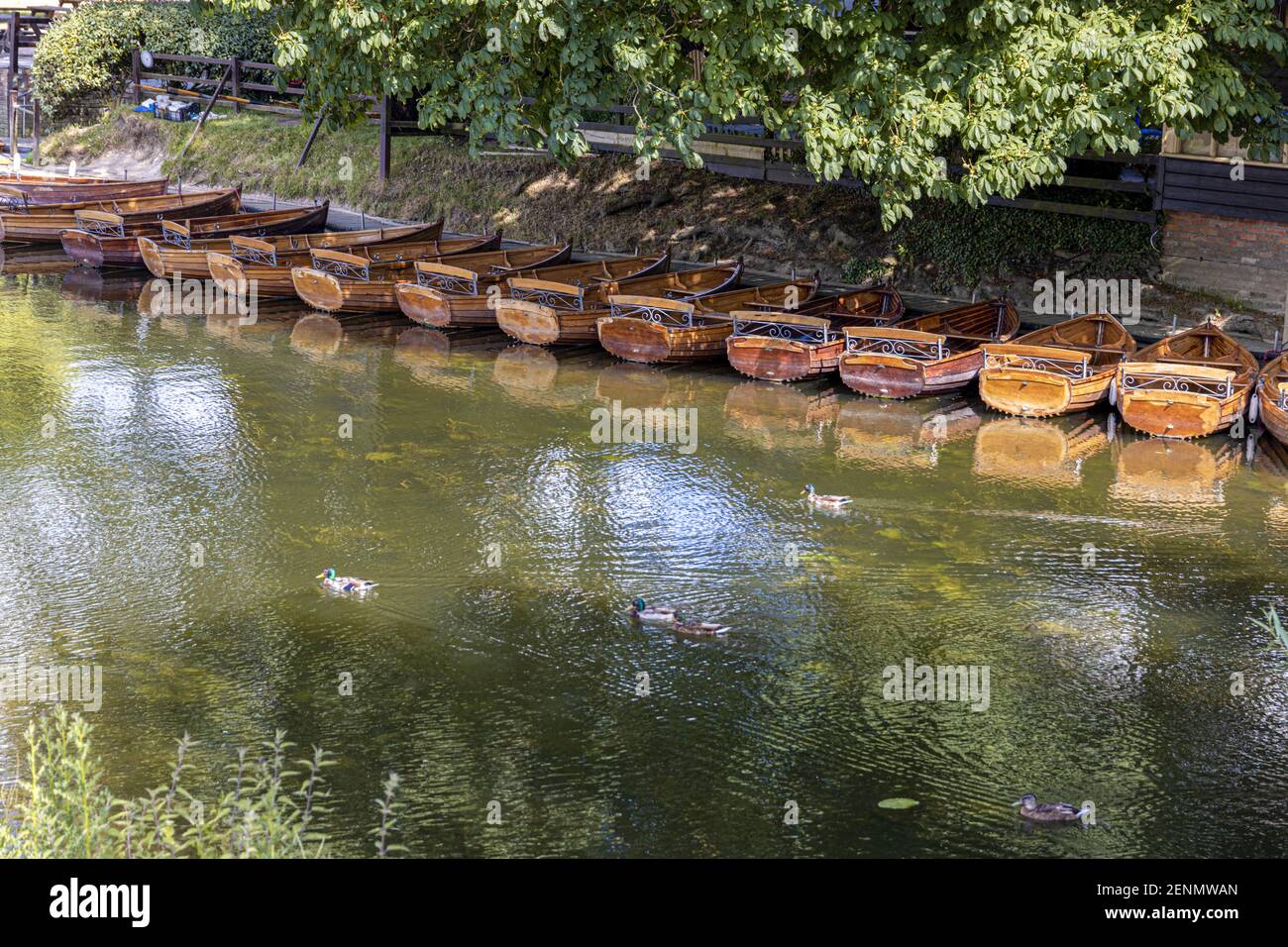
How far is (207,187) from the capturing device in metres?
33.1

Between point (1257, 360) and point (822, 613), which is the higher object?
point (1257, 360)

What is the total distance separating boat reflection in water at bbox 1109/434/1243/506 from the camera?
1539 centimetres

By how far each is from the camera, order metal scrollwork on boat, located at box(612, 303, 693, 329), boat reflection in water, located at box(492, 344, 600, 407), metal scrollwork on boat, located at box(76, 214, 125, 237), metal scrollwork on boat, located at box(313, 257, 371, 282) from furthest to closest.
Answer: metal scrollwork on boat, located at box(76, 214, 125, 237)
metal scrollwork on boat, located at box(313, 257, 371, 282)
metal scrollwork on boat, located at box(612, 303, 693, 329)
boat reflection in water, located at box(492, 344, 600, 407)

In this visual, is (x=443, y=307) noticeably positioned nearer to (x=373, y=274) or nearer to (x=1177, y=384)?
(x=373, y=274)

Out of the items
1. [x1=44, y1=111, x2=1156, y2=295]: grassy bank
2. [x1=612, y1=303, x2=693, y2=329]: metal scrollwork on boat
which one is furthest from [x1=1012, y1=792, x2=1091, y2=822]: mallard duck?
[x1=44, y1=111, x2=1156, y2=295]: grassy bank

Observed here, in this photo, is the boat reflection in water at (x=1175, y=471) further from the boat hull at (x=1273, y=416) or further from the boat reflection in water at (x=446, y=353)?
the boat reflection in water at (x=446, y=353)

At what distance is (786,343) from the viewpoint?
1950 cm

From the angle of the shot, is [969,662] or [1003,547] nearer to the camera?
[969,662]

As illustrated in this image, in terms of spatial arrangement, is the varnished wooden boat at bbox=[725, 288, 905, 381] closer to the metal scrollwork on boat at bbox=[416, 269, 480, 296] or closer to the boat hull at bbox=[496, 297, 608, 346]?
the boat hull at bbox=[496, 297, 608, 346]

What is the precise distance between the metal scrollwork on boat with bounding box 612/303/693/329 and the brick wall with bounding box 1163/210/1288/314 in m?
8.00

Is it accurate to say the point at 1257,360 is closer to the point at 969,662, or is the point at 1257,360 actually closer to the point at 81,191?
the point at 969,662

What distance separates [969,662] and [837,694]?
4.28 feet

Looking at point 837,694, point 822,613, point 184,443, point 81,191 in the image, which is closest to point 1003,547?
point 822,613

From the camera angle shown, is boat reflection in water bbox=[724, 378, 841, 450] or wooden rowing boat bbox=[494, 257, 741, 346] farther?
wooden rowing boat bbox=[494, 257, 741, 346]
